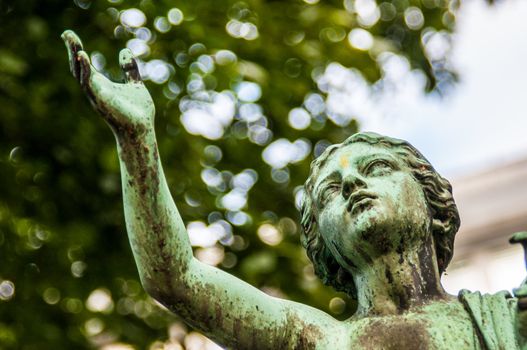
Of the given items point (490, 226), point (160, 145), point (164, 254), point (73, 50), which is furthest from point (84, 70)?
point (490, 226)

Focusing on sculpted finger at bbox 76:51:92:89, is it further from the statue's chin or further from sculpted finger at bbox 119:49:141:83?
the statue's chin

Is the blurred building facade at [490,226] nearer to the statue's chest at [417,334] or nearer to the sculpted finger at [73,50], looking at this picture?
the statue's chest at [417,334]

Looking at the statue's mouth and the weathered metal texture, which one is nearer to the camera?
the weathered metal texture

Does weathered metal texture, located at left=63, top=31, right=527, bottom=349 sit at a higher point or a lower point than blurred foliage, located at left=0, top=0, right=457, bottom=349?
higher

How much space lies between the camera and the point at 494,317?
3.39m

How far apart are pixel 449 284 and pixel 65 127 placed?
1272 cm

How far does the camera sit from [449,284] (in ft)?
64.4

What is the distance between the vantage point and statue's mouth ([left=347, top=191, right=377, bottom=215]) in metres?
3.54

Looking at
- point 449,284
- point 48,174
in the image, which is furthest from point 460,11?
point 449,284

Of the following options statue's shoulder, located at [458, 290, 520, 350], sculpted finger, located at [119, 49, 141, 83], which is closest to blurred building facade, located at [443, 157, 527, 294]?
statue's shoulder, located at [458, 290, 520, 350]

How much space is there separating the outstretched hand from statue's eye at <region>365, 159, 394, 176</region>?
24.4 inches

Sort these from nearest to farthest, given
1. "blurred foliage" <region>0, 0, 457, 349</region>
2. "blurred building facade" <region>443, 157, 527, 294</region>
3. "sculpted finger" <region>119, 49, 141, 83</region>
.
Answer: "sculpted finger" <region>119, 49, 141, 83</region>
"blurred foliage" <region>0, 0, 457, 349</region>
"blurred building facade" <region>443, 157, 527, 294</region>

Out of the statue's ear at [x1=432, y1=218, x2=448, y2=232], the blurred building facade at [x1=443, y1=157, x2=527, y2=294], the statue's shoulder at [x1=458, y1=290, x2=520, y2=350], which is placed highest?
the statue's ear at [x1=432, y1=218, x2=448, y2=232]

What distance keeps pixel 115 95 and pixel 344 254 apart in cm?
74
